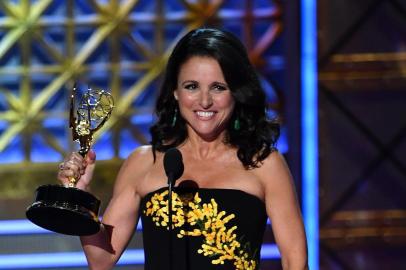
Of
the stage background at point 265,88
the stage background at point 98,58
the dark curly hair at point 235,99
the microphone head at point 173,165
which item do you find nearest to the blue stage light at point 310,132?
the stage background at point 265,88

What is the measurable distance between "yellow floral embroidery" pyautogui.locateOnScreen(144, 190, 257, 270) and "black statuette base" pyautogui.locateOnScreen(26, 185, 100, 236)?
7.7 inches

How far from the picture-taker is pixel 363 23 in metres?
3.96

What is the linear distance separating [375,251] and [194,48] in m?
2.16

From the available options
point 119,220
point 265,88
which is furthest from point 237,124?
point 265,88

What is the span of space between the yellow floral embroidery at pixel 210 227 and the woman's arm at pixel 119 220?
10 cm

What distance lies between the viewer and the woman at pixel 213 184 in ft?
6.72

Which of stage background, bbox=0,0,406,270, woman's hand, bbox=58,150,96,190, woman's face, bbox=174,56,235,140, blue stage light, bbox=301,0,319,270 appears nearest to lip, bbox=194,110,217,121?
woman's face, bbox=174,56,235,140

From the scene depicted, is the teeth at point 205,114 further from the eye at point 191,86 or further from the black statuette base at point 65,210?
the black statuette base at point 65,210

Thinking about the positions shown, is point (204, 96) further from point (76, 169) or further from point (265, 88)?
point (265, 88)

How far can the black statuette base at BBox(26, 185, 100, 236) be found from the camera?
1.89 m

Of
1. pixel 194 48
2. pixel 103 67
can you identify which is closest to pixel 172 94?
pixel 194 48

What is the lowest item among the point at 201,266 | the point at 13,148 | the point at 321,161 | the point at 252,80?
the point at 201,266

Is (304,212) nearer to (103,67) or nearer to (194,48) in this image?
(103,67)

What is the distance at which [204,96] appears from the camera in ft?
6.64
